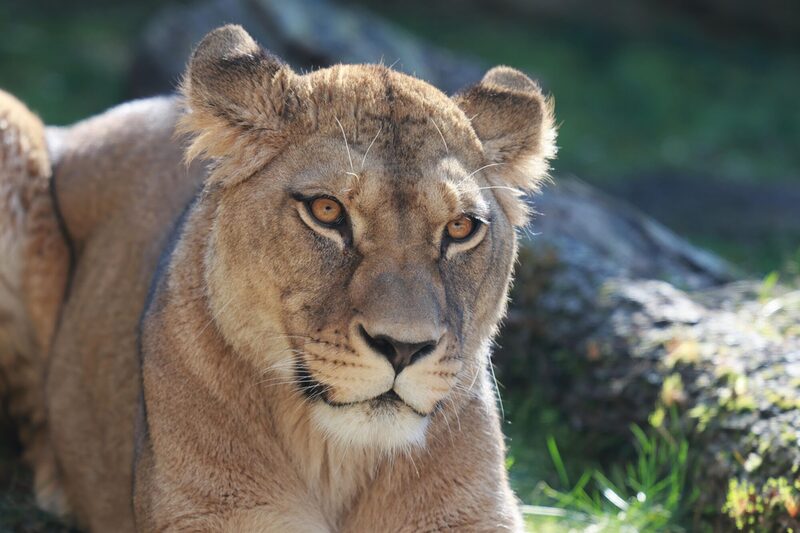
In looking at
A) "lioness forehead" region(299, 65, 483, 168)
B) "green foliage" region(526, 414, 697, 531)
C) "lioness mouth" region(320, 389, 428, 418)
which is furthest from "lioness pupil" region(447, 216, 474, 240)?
"green foliage" region(526, 414, 697, 531)

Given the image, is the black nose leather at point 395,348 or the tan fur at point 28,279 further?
the tan fur at point 28,279

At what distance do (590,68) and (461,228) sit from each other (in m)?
9.40

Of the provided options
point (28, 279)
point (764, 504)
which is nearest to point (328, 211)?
point (764, 504)

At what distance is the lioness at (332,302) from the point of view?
2980 millimetres

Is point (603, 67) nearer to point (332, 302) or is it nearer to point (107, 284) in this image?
point (107, 284)

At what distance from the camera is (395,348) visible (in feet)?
9.31

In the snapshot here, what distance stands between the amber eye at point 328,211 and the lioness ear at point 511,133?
2.00 feet

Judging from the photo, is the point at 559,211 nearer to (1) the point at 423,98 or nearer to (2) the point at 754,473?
(2) the point at 754,473

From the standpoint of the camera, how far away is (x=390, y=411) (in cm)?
293

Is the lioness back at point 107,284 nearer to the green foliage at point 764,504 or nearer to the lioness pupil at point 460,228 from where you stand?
the lioness pupil at point 460,228

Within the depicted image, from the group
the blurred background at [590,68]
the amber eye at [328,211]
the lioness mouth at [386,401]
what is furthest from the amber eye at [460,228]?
the blurred background at [590,68]

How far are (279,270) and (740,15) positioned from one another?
11.2m

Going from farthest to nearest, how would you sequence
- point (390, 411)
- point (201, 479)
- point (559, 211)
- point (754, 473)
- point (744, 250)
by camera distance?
point (744, 250)
point (559, 211)
point (754, 473)
point (201, 479)
point (390, 411)

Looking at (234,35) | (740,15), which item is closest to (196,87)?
(234,35)
